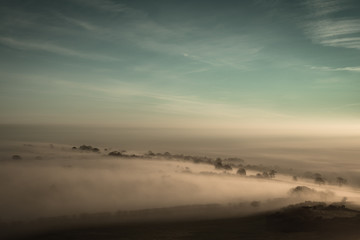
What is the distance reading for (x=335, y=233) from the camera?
169 metres

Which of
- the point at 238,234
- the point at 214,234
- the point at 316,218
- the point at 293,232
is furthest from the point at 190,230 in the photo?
the point at 316,218

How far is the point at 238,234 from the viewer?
18312 centimetres

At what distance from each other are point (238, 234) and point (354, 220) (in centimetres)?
7586

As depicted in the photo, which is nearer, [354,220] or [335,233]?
[335,233]

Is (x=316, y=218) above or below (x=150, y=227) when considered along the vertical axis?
above

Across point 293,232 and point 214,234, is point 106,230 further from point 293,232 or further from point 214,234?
point 293,232

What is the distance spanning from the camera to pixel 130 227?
654 ft

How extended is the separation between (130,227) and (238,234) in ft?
246

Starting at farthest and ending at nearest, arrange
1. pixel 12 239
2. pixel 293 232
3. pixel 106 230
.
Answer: pixel 106 230, pixel 293 232, pixel 12 239

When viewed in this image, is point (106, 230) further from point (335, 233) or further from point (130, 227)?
point (335, 233)

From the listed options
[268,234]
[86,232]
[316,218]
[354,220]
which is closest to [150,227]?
[86,232]

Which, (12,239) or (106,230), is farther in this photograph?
(106,230)

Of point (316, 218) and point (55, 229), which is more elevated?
point (316, 218)

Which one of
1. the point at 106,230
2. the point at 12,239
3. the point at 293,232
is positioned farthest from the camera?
the point at 106,230
